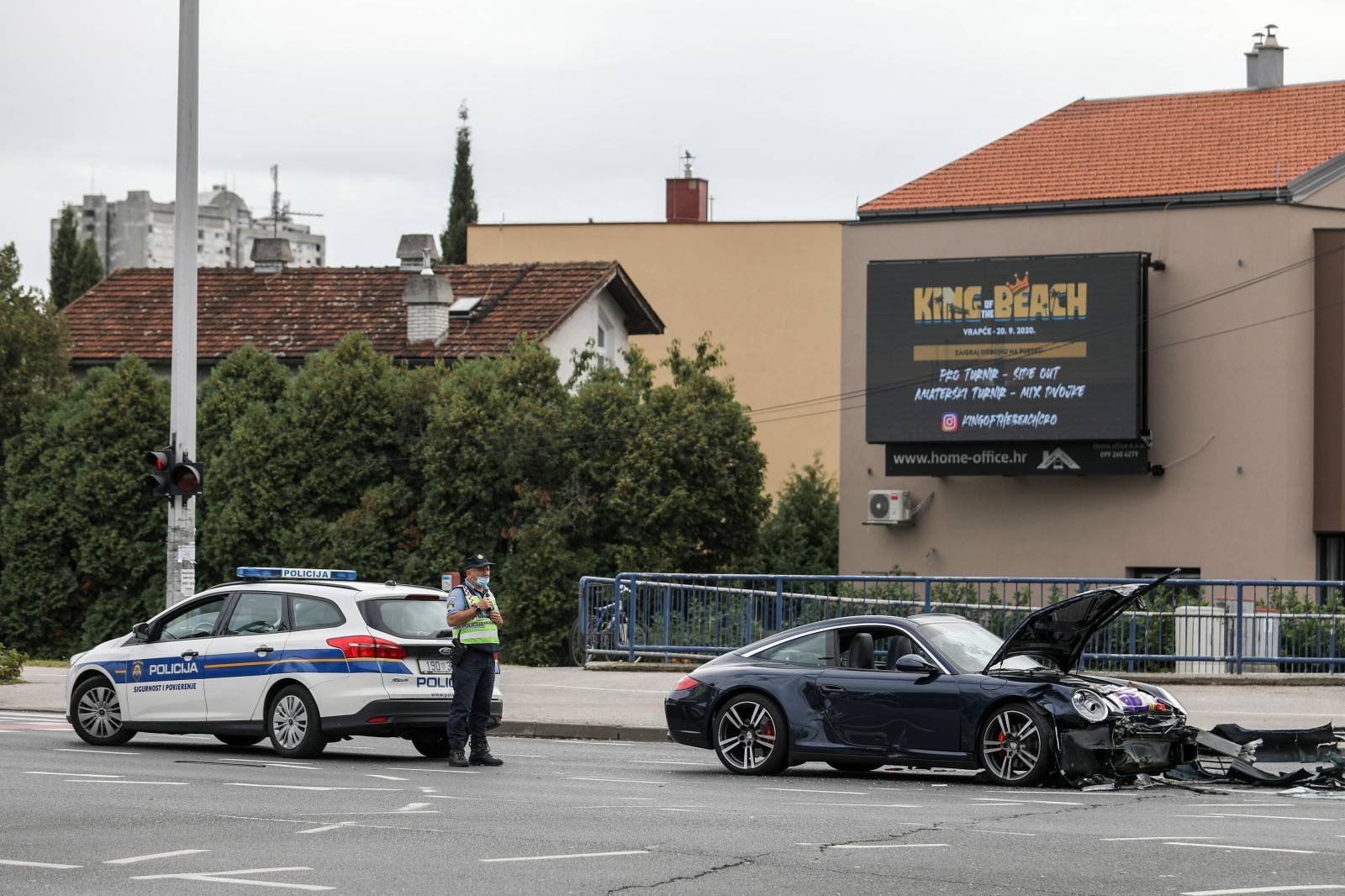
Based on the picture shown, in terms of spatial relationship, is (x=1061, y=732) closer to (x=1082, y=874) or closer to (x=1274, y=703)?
(x=1082, y=874)

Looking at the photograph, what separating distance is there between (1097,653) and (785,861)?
14558mm

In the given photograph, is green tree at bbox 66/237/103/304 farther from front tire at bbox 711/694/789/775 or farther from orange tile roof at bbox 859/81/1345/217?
front tire at bbox 711/694/789/775

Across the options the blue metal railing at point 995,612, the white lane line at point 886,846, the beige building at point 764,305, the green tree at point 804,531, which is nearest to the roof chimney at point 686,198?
the beige building at point 764,305

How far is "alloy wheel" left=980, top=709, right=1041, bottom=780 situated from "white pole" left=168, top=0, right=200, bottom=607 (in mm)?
10271

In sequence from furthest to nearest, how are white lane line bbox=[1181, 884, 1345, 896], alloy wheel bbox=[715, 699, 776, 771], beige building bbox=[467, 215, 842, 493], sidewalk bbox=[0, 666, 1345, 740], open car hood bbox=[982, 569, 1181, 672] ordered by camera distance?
beige building bbox=[467, 215, 842, 493], sidewalk bbox=[0, 666, 1345, 740], alloy wheel bbox=[715, 699, 776, 771], open car hood bbox=[982, 569, 1181, 672], white lane line bbox=[1181, 884, 1345, 896]

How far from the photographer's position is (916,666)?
14719 millimetres

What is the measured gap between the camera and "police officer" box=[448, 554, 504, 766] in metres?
15.8

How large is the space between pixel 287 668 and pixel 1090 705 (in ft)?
21.5

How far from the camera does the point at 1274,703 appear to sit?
20797 mm

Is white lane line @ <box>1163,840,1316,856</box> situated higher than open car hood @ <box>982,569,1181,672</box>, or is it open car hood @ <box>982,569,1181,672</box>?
open car hood @ <box>982,569,1181,672</box>

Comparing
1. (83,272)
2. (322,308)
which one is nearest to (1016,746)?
(322,308)

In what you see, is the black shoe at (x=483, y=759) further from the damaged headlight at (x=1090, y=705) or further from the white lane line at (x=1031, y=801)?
the damaged headlight at (x=1090, y=705)

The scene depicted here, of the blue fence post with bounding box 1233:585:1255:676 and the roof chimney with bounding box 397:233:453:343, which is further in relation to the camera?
the roof chimney with bounding box 397:233:453:343

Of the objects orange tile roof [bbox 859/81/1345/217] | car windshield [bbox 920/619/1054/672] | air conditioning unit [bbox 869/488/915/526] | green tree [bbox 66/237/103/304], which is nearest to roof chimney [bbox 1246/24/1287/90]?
orange tile roof [bbox 859/81/1345/217]
